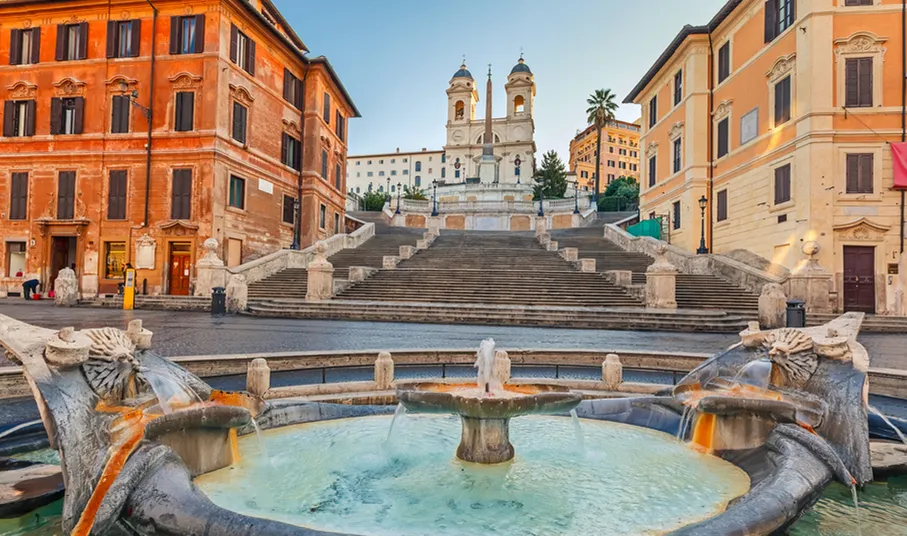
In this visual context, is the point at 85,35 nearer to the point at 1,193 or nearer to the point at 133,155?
the point at 133,155

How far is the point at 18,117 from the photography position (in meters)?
27.5

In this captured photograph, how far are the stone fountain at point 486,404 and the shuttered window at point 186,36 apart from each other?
2737 centimetres

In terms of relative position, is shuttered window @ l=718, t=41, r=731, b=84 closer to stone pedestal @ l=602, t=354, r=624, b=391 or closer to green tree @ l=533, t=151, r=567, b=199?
stone pedestal @ l=602, t=354, r=624, b=391

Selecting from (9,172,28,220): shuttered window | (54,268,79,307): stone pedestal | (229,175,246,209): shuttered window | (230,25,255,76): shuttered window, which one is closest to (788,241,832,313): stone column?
(229,175,246,209): shuttered window

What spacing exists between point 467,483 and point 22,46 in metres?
36.1

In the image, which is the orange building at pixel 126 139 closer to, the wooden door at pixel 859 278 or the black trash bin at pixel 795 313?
the black trash bin at pixel 795 313

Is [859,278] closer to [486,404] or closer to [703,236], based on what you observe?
[703,236]

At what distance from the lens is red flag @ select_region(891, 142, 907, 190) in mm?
19203

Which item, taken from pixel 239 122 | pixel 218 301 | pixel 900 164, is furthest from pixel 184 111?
pixel 900 164

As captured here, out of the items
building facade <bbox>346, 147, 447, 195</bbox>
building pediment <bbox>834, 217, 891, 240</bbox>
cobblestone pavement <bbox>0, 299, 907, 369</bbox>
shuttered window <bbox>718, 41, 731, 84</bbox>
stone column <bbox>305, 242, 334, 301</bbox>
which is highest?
building facade <bbox>346, 147, 447, 195</bbox>

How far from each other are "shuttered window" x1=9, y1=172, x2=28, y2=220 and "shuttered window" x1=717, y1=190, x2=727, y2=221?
3676 cm

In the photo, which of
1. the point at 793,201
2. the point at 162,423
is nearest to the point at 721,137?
the point at 793,201

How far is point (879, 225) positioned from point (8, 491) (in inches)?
997

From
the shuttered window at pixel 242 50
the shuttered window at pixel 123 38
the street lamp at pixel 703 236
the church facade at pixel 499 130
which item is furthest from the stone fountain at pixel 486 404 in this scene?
the church facade at pixel 499 130
